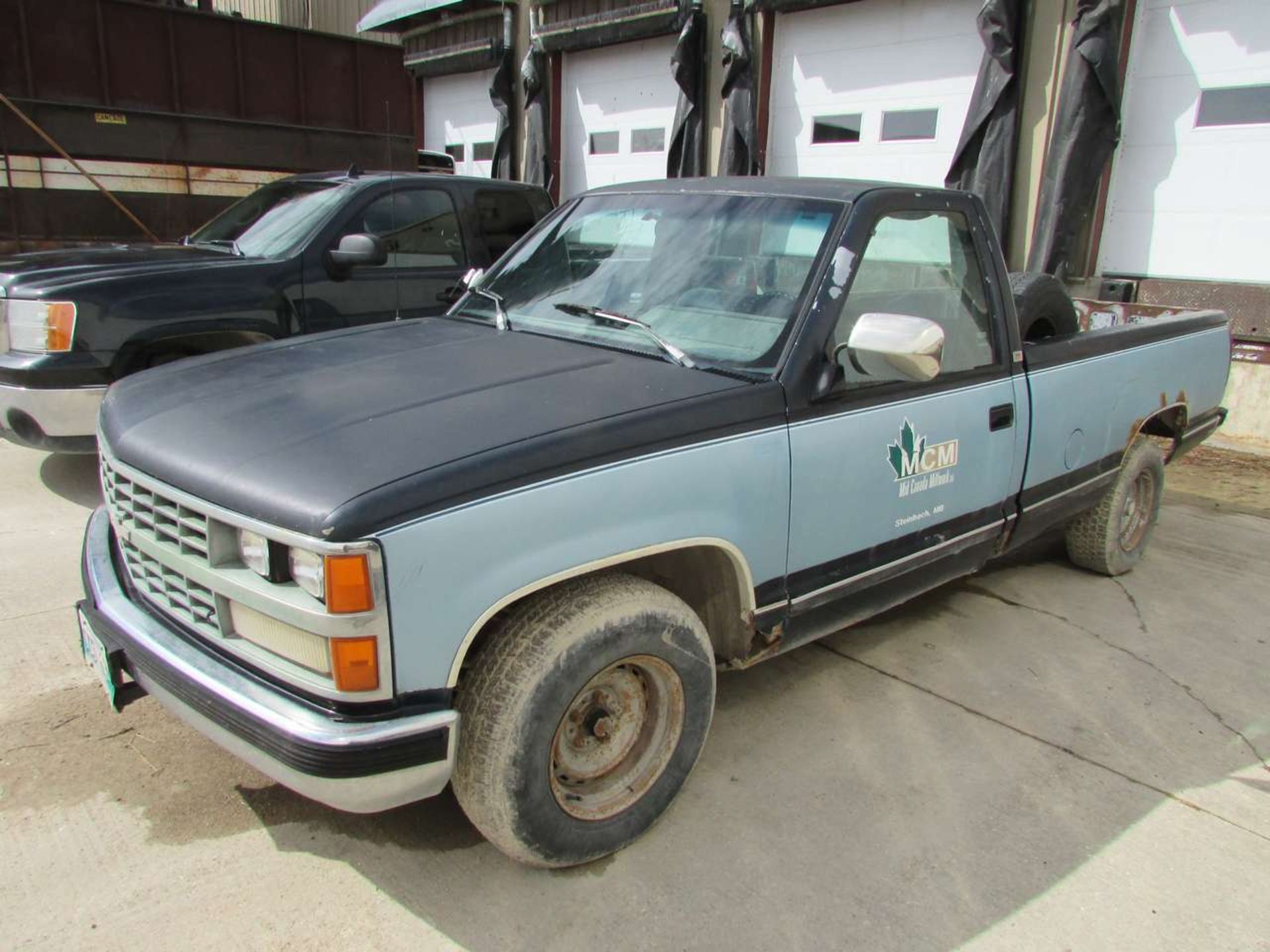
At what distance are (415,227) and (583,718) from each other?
444 centimetres

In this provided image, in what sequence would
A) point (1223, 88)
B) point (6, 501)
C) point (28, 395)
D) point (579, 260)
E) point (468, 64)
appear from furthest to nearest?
point (468, 64), point (1223, 88), point (6, 501), point (28, 395), point (579, 260)

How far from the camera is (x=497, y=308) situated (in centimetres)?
353

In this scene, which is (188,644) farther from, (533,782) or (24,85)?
(24,85)

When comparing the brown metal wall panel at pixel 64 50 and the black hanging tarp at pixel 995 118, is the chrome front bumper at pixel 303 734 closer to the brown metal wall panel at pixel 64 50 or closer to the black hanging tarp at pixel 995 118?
the black hanging tarp at pixel 995 118

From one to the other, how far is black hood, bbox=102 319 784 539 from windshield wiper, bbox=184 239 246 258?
2952 millimetres

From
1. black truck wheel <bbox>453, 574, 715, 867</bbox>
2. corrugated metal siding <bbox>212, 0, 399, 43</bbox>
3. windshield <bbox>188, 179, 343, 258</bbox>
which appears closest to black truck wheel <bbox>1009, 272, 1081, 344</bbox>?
black truck wheel <bbox>453, 574, 715, 867</bbox>

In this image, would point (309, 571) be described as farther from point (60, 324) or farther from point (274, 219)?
point (274, 219)

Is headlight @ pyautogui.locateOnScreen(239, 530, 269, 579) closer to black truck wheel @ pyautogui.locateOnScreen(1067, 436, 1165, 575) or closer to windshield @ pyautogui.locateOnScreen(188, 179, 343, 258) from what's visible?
windshield @ pyautogui.locateOnScreen(188, 179, 343, 258)

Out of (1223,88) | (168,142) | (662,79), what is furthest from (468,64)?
(1223,88)

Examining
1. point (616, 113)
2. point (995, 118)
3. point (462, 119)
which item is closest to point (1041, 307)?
point (995, 118)

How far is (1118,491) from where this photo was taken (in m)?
4.66

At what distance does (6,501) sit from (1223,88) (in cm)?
931

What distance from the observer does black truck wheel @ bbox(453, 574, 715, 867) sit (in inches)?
88.7

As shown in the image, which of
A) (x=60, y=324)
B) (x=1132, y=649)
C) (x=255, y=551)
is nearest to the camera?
(x=255, y=551)
